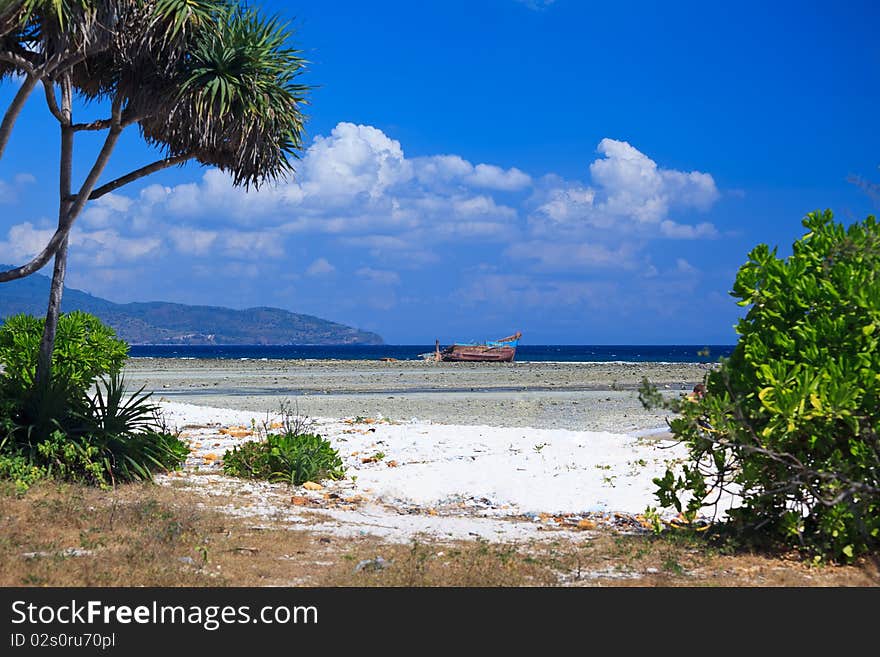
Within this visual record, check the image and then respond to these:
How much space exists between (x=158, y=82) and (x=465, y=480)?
229 inches

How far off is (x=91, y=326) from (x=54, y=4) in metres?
7.16

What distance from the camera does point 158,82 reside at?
977cm

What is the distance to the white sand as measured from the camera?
822 cm

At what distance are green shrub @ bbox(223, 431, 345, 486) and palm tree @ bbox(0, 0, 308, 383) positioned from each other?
2.47m

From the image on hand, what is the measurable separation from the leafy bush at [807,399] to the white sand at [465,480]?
210 centimetres

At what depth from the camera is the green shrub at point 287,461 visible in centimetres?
1002

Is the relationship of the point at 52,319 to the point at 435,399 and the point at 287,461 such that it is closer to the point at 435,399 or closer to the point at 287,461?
the point at 287,461

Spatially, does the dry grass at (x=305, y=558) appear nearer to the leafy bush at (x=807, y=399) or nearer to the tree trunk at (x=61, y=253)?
the leafy bush at (x=807, y=399)

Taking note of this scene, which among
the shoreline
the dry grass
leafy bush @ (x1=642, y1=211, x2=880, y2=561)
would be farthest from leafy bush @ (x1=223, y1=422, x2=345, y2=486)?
the shoreline

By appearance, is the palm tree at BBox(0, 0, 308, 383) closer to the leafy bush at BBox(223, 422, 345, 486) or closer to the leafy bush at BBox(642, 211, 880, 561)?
the leafy bush at BBox(223, 422, 345, 486)

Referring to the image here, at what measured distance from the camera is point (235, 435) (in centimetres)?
1388

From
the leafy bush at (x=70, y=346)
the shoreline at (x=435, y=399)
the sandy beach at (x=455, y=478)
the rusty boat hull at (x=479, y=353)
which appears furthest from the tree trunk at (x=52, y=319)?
the rusty boat hull at (x=479, y=353)
